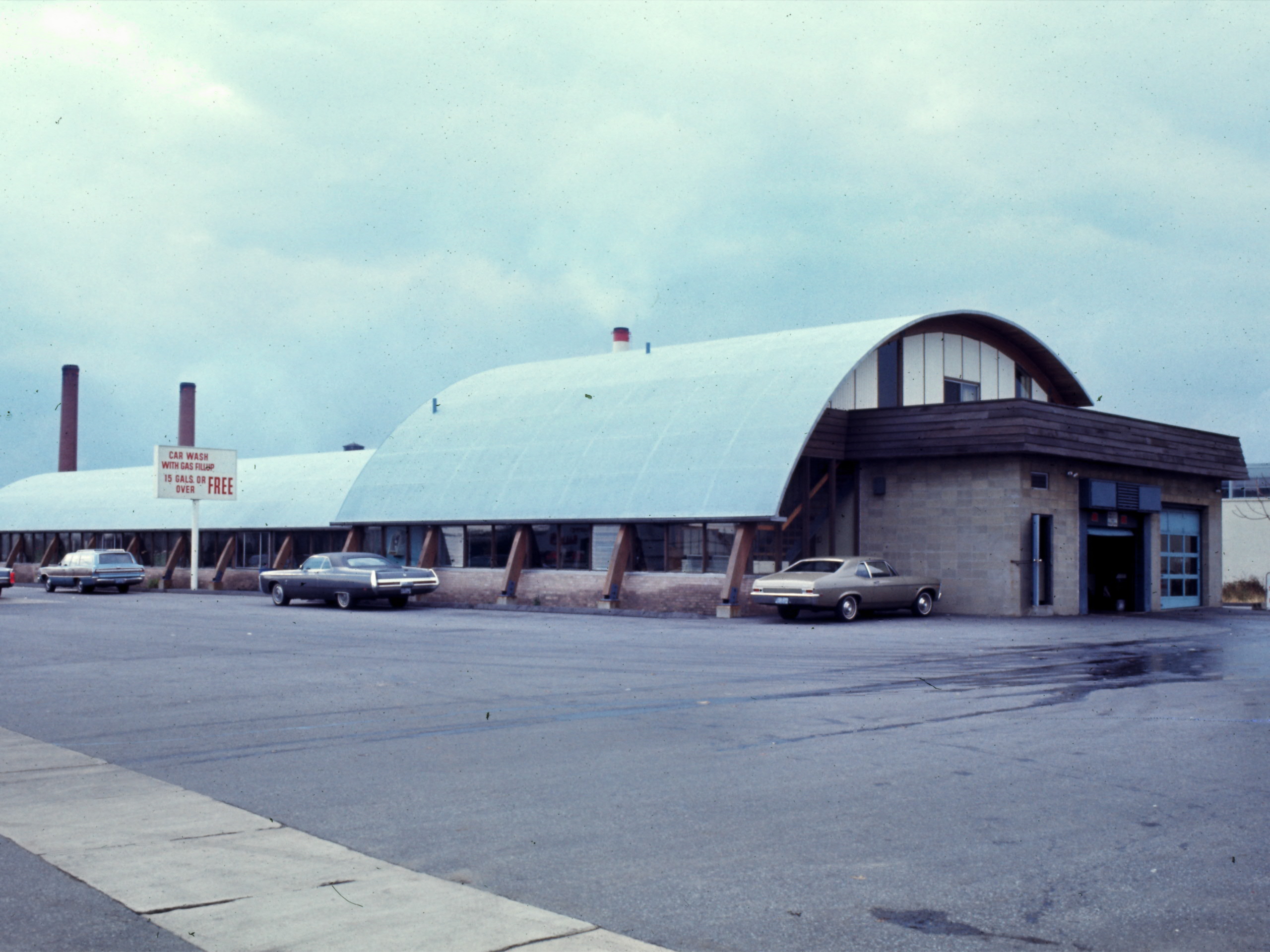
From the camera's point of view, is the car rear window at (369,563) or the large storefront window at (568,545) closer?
the large storefront window at (568,545)

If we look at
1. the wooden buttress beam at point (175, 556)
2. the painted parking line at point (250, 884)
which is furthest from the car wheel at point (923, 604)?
the wooden buttress beam at point (175, 556)

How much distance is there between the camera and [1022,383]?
3909cm

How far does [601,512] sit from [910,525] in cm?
816

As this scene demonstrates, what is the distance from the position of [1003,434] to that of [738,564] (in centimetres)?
702

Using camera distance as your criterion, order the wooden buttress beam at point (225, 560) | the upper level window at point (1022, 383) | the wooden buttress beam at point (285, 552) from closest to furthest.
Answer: the upper level window at point (1022, 383) → the wooden buttress beam at point (285, 552) → the wooden buttress beam at point (225, 560)

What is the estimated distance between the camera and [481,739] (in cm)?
1058

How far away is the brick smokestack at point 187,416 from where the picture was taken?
70.1m

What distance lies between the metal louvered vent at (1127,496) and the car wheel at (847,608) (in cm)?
890

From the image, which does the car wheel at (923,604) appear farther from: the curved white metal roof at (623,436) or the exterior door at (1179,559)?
the exterior door at (1179,559)

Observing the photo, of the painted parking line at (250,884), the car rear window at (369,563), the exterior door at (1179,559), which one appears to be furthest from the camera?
the exterior door at (1179,559)

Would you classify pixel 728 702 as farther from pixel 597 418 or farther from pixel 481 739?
pixel 597 418

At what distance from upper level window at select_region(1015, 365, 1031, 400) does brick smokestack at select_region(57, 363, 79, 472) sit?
56.9 m

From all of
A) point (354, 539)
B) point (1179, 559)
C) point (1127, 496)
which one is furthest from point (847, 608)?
point (354, 539)

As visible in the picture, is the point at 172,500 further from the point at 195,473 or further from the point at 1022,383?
the point at 1022,383
